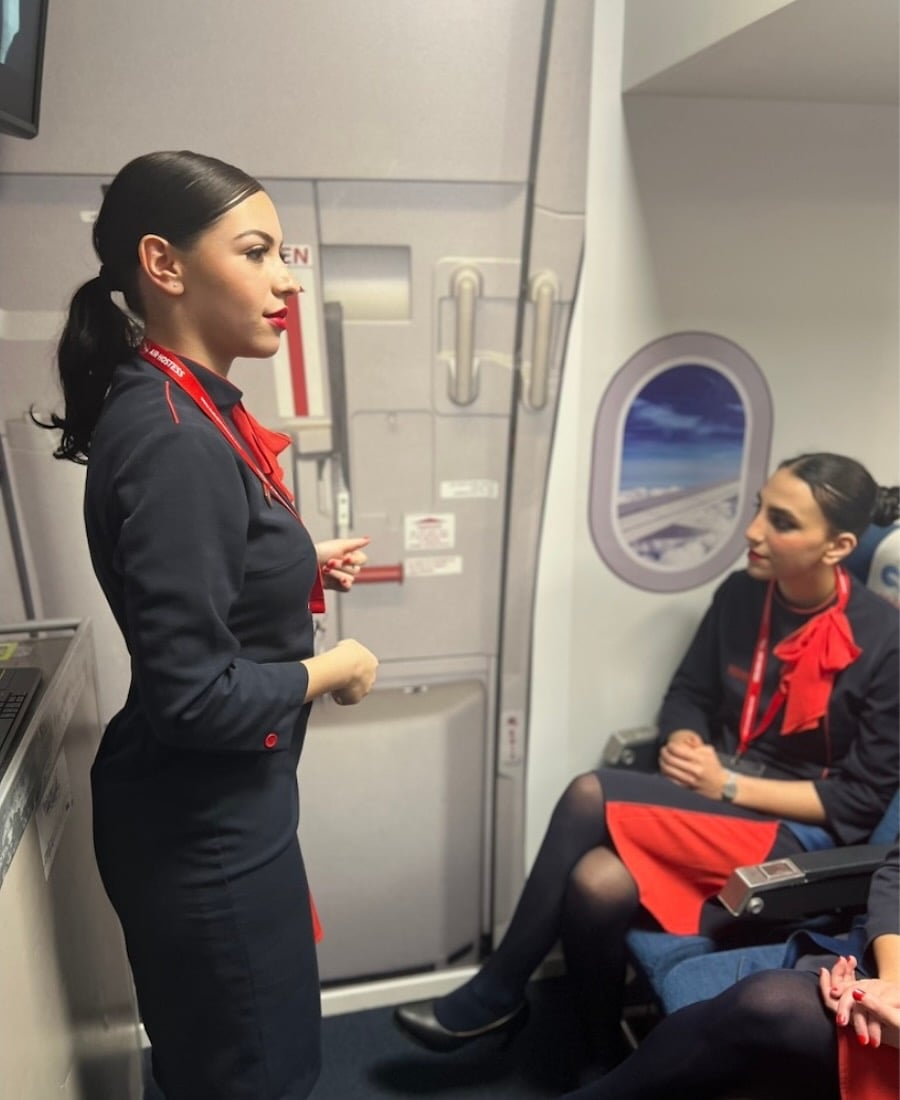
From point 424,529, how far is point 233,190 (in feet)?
2.51

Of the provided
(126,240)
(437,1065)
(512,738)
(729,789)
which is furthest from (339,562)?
(437,1065)

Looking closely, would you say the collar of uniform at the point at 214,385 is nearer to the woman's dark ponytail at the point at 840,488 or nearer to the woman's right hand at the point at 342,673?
the woman's right hand at the point at 342,673

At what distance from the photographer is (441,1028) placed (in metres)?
1.58

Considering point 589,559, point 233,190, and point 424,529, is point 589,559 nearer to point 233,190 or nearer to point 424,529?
point 424,529

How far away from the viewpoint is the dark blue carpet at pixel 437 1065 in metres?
1.59

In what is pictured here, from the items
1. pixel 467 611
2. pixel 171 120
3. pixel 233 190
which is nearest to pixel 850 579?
pixel 467 611

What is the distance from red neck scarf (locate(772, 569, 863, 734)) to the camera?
149cm

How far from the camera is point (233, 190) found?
2.92 ft

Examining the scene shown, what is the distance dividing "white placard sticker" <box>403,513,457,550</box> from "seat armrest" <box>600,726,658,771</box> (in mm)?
524

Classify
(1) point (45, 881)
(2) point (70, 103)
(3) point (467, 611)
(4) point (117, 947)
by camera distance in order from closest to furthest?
(1) point (45, 881), (2) point (70, 103), (4) point (117, 947), (3) point (467, 611)

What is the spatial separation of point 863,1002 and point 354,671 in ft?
2.37

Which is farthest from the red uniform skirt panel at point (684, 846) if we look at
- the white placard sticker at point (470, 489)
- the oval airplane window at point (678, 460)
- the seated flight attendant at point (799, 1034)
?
the white placard sticker at point (470, 489)

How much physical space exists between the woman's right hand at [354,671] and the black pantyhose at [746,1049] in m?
Result: 0.64

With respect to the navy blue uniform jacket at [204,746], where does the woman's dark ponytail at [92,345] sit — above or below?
above
